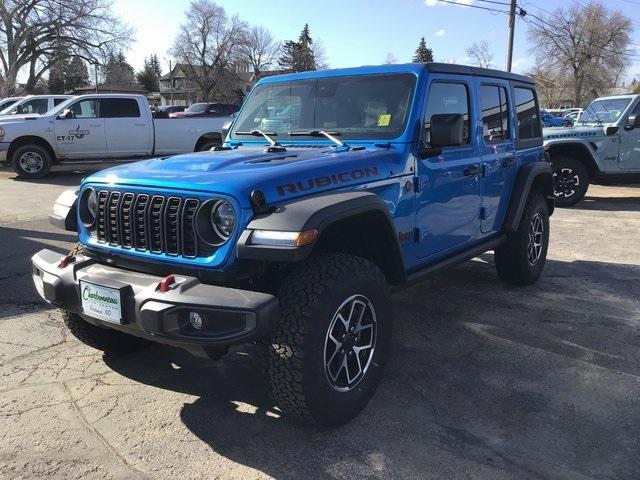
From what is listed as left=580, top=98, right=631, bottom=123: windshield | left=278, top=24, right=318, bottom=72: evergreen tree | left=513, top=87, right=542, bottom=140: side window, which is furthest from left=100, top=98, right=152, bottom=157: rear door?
left=278, top=24, right=318, bottom=72: evergreen tree

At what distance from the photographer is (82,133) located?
1384cm


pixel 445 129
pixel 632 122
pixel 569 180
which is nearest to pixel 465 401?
pixel 445 129

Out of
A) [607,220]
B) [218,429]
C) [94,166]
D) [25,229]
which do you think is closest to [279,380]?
[218,429]

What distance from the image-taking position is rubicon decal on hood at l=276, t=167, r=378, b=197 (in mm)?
2886

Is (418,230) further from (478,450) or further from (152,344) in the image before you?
(152,344)

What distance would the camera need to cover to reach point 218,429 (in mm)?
3043

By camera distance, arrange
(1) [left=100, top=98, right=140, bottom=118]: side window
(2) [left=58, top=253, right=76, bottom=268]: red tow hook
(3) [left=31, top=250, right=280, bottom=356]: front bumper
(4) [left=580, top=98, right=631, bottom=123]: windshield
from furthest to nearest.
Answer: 1. (1) [left=100, top=98, right=140, bottom=118]: side window
2. (4) [left=580, top=98, right=631, bottom=123]: windshield
3. (2) [left=58, top=253, right=76, bottom=268]: red tow hook
4. (3) [left=31, top=250, right=280, bottom=356]: front bumper

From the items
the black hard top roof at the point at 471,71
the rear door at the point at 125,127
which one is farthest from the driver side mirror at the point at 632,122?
the rear door at the point at 125,127

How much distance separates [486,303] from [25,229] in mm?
6273

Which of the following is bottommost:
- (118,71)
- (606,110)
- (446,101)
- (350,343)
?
(350,343)

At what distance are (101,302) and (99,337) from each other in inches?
38.4

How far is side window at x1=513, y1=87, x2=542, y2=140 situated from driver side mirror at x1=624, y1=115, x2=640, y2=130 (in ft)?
17.6

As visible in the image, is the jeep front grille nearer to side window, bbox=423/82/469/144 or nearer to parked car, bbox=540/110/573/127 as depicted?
side window, bbox=423/82/469/144

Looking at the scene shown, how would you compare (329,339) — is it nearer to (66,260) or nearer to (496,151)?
(66,260)
